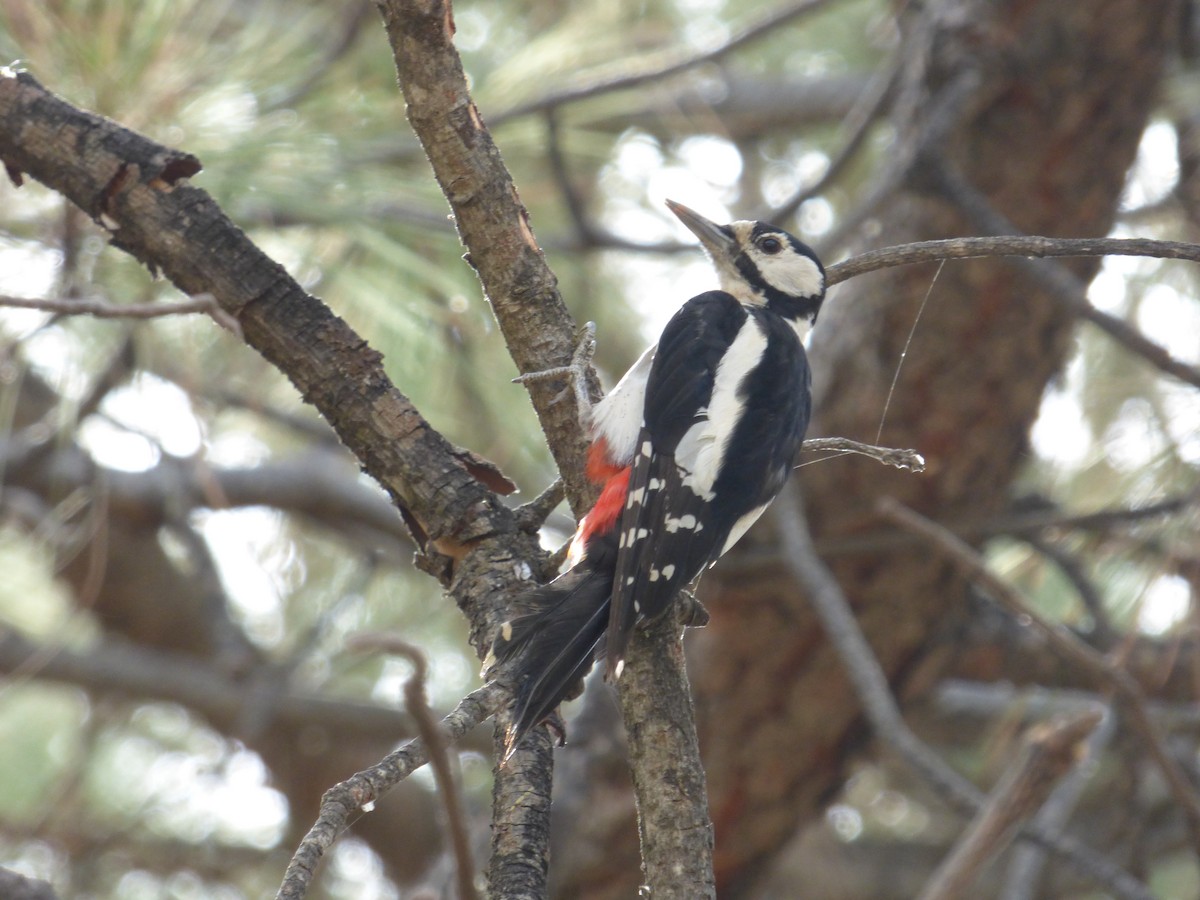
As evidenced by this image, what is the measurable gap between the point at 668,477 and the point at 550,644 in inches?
19.6

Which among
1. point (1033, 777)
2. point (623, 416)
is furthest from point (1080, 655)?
point (623, 416)

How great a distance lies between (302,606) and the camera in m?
4.28

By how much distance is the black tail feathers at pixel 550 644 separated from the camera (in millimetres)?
1420

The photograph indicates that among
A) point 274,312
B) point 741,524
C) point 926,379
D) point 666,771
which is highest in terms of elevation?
point 926,379

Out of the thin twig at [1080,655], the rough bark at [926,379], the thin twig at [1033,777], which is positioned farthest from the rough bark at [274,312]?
the rough bark at [926,379]

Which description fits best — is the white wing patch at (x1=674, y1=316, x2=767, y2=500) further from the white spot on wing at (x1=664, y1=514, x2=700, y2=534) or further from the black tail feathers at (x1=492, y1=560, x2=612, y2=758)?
the black tail feathers at (x1=492, y1=560, x2=612, y2=758)

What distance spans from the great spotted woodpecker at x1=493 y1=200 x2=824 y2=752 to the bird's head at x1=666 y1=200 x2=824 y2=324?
42 mm

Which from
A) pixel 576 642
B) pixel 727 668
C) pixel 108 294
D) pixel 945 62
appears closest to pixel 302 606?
pixel 727 668

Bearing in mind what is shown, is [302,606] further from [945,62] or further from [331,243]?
[945,62]

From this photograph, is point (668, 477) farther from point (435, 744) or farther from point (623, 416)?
point (435, 744)

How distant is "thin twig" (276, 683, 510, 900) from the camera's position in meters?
0.93

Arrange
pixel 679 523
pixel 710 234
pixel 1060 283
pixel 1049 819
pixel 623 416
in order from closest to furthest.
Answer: pixel 679 523 < pixel 623 416 < pixel 1060 283 < pixel 710 234 < pixel 1049 819

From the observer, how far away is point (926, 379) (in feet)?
10.2

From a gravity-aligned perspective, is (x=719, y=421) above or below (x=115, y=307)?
above
